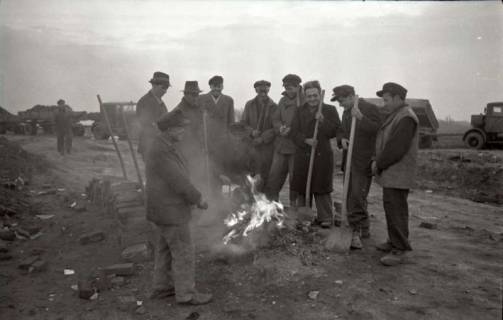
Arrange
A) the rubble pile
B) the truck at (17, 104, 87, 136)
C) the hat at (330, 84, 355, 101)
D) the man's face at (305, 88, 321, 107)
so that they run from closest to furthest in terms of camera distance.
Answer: the hat at (330, 84, 355, 101)
the man's face at (305, 88, 321, 107)
the rubble pile
the truck at (17, 104, 87, 136)

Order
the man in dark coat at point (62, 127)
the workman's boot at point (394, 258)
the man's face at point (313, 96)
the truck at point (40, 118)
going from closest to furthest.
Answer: the workman's boot at point (394, 258) → the man's face at point (313, 96) → the man in dark coat at point (62, 127) → the truck at point (40, 118)

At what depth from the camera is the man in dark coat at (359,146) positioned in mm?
5492

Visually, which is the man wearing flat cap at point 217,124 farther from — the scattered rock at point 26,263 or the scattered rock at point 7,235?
the scattered rock at point 7,235

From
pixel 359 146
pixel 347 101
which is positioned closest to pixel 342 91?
pixel 347 101

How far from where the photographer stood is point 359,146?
5.66 m

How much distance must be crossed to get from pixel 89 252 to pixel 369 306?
4.29m

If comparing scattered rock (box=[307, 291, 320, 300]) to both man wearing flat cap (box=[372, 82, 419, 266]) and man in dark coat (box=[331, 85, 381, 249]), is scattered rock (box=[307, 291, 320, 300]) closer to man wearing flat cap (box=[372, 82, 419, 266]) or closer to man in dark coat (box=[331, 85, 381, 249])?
man wearing flat cap (box=[372, 82, 419, 266])

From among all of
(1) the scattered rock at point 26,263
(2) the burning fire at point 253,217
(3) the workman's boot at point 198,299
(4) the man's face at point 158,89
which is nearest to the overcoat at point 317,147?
(2) the burning fire at point 253,217

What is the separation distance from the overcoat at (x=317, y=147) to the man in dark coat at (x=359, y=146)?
0.24m

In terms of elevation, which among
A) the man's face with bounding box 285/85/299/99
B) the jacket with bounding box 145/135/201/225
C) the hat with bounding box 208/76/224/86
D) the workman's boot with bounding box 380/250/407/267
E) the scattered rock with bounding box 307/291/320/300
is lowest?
the scattered rock with bounding box 307/291/320/300

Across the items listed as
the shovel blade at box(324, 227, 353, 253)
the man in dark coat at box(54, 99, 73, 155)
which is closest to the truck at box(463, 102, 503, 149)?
the shovel blade at box(324, 227, 353, 253)

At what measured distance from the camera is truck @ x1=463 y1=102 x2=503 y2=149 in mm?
18594

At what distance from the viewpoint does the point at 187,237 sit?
4.23 metres

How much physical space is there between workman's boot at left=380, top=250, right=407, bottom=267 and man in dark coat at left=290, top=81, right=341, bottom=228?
1.26 m
